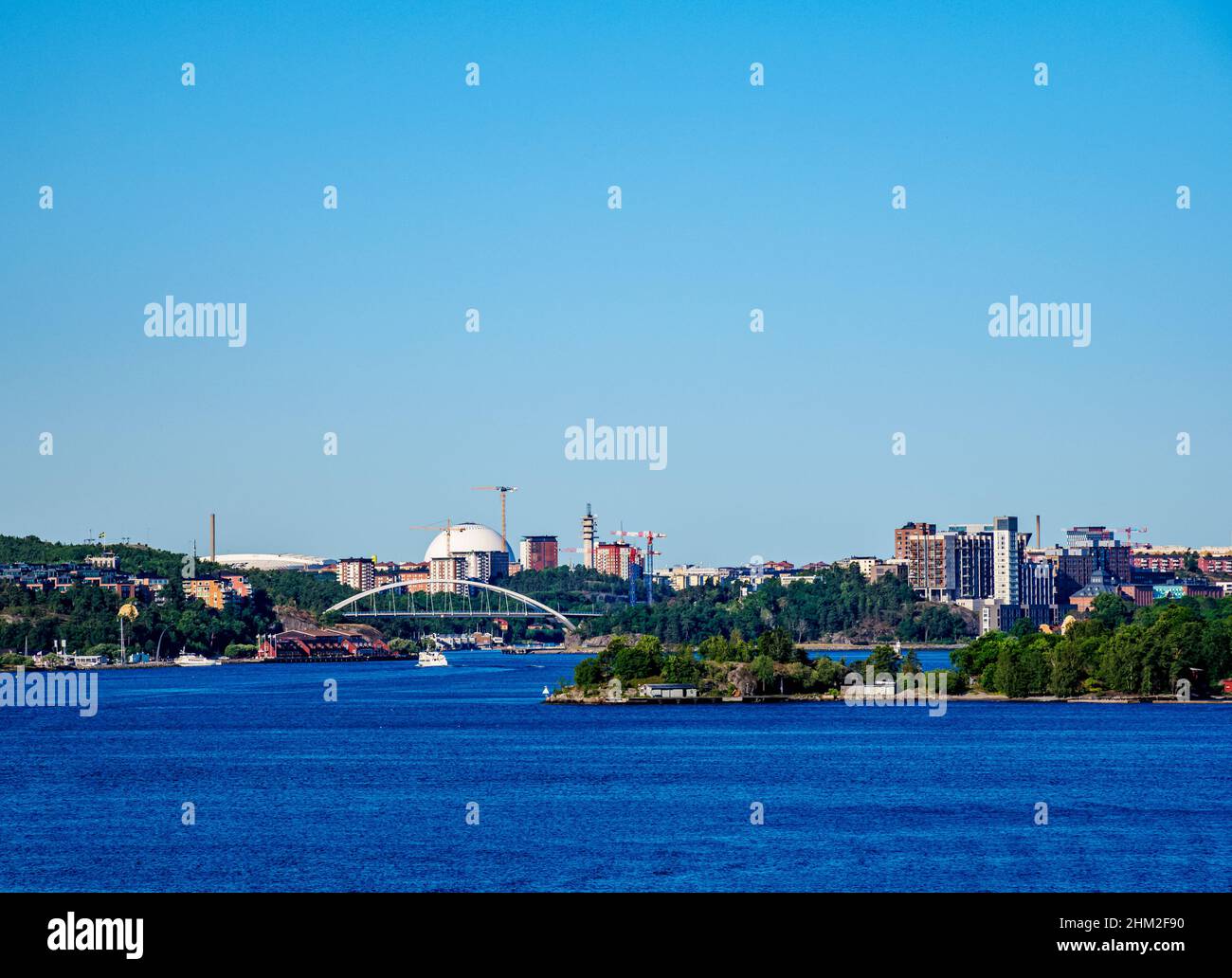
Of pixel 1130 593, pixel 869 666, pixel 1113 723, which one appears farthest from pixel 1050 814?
pixel 1130 593

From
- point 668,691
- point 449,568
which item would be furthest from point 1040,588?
point 668,691

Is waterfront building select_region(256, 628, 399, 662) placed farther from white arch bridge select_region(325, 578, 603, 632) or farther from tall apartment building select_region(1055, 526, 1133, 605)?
tall apartment building select_region(1055, 526, 1133, 605)

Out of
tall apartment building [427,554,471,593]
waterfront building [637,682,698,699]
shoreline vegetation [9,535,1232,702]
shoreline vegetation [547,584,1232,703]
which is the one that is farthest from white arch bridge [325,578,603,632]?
waterfront building [637,682,698,699]

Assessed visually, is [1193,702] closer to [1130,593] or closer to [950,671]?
[950,671]

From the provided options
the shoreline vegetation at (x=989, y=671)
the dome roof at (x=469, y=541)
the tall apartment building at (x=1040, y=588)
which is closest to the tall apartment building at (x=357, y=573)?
the dome roof at (x=469, y=541)

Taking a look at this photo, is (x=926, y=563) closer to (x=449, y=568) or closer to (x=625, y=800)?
(x=449, y=568)
